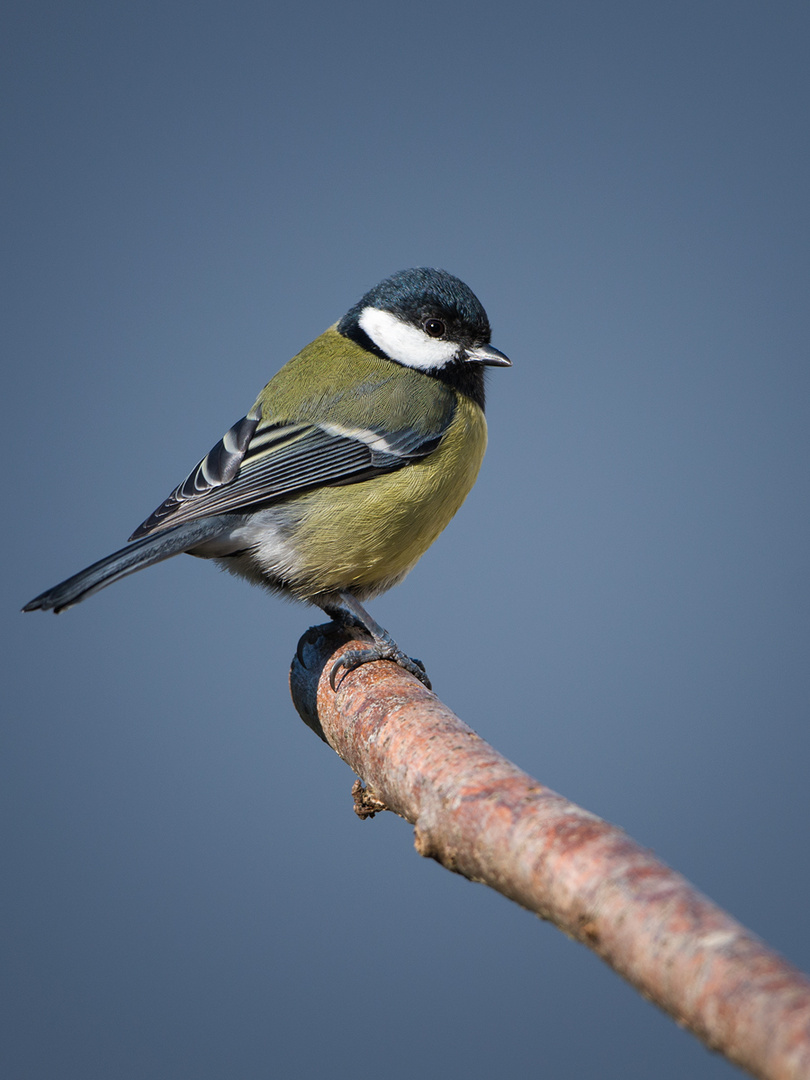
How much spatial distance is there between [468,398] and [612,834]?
116 centimetres

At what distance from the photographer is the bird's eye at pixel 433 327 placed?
1.81 meters

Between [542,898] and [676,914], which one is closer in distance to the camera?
[676,914]

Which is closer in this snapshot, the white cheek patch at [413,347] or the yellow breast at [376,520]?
the yellow breast at [376,520]

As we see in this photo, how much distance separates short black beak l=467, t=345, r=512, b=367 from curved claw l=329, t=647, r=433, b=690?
626 millimetres

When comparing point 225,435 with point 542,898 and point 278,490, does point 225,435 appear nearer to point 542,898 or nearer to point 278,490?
point 278,490

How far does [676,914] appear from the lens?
0.68m

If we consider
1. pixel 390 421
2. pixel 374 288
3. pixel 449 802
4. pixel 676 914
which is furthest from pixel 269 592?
pixel 676 914

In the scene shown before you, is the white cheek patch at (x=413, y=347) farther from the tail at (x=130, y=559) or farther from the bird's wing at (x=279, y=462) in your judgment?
the tail at (x=130, y=559)

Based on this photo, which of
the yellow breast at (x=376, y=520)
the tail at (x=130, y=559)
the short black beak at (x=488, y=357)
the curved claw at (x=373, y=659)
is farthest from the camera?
the short black beak at (x=488, y=357)

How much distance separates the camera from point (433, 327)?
5.94ft

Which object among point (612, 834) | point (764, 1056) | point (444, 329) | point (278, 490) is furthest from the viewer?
point (444, 329)

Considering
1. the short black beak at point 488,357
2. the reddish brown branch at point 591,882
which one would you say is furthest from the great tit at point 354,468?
the reddish brown branch at point 591,882

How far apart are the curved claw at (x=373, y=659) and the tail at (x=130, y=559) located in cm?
30

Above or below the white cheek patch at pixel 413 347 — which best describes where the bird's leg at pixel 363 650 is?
below
